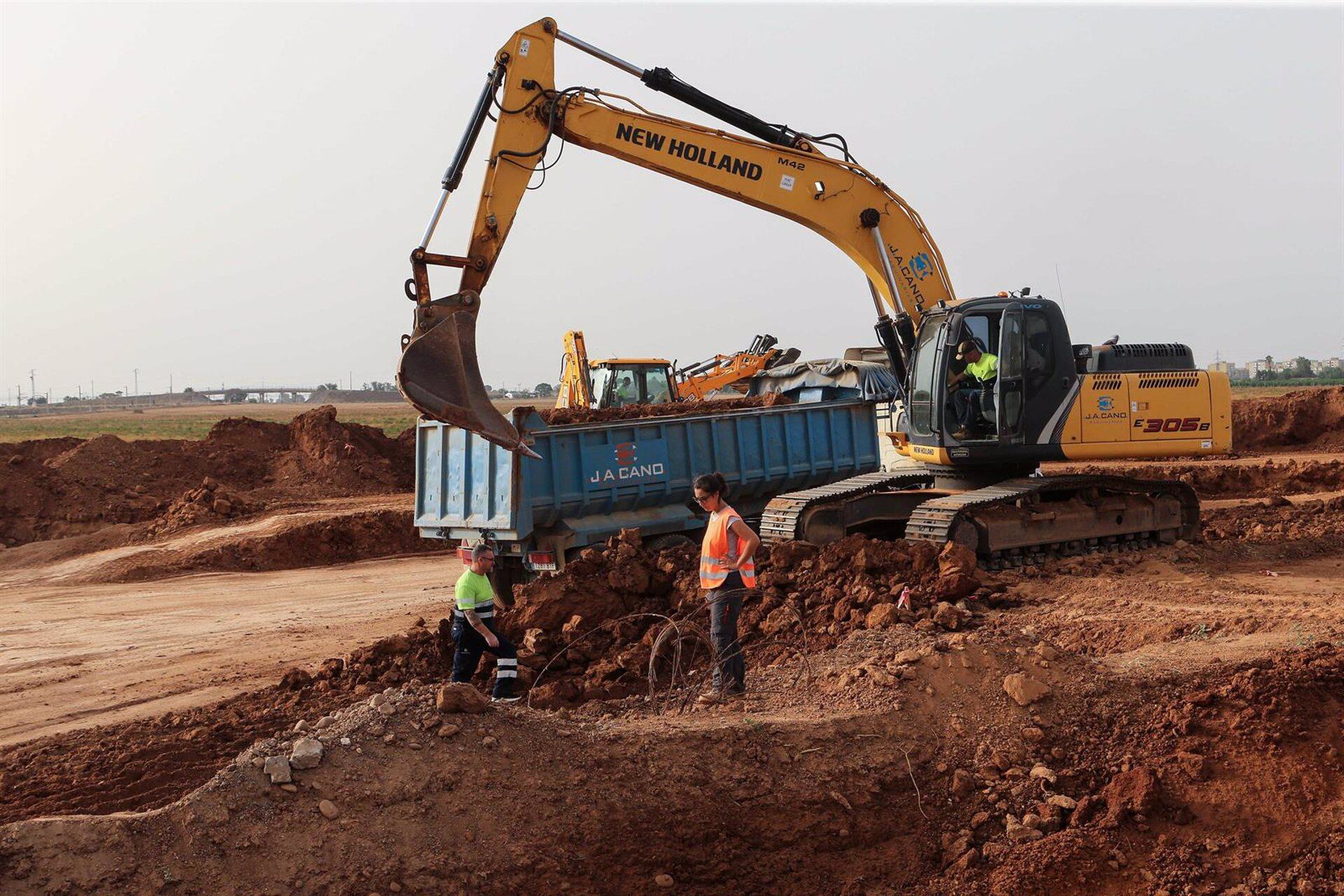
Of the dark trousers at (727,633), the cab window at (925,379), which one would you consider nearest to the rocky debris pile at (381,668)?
the dark trousers at (727,633)

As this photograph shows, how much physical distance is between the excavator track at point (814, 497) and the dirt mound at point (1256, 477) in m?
9.70

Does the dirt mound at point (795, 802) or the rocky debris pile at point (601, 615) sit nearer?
the dirt mound at point (795, 802)

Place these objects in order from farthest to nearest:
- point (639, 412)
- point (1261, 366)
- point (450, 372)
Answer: point (1261, 366), point (639, 412), point (450, 372)

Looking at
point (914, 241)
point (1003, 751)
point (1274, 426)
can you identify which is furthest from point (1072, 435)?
point (1274, 426)

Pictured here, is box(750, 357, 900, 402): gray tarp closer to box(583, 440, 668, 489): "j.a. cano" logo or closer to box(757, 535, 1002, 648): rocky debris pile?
box(583, 440, 668, 489): "j.a. cano" logo

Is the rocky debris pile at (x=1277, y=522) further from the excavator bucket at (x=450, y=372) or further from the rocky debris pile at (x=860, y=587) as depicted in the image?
the excavator bucket at (x=450, y=372)

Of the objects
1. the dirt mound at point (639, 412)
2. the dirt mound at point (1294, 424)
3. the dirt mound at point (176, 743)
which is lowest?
the dirt mound at point (176, 743)

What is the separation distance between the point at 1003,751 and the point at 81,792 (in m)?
5.55

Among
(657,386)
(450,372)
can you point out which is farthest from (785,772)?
(657,386)

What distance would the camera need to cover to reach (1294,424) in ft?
97.2

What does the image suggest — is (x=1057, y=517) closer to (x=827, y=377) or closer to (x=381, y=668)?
(x=381, y=668)

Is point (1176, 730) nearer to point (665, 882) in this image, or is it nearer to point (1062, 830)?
point (1062, 830)

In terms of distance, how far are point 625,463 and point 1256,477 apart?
603 inches

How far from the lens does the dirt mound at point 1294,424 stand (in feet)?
96.2
